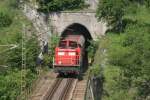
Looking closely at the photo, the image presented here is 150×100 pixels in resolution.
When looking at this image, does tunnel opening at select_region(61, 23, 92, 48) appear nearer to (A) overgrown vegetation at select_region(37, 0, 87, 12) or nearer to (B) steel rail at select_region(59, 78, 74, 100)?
(A) overgrown vegetation at select_region(37, 0, 87, 12)

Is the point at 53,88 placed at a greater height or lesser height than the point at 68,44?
lesser

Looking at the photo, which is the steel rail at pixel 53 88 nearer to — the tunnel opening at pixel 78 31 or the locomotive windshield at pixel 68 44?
the locomotive windshield at pixel 68 44

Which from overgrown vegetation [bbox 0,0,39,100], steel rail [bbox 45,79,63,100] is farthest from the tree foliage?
steel rail [bbox 45,79,63,100]

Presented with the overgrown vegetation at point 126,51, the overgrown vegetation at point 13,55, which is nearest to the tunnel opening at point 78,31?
the overgrown vegetation at point 126,51

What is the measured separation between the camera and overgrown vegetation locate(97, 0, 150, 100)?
5219cm

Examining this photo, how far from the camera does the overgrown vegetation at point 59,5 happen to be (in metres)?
72.9

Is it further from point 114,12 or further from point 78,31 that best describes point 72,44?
point 78,31

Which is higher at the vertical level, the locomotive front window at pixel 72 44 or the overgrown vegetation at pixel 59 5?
the overgrown vegetation at pixel 59 5

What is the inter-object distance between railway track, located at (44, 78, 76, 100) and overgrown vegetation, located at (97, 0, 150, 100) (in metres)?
4.27

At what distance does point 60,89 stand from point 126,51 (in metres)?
8.70

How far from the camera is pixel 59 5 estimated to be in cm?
7319

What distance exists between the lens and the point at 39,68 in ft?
208

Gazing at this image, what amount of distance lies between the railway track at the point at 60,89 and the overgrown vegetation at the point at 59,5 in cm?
1659

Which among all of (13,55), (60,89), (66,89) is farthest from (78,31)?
(66,89)
